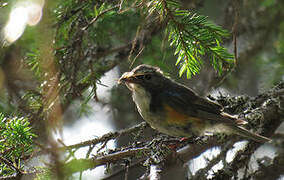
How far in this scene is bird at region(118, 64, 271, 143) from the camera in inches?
142

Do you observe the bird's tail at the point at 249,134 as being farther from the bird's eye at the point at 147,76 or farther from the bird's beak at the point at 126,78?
the bird's beak at the point at 126,78

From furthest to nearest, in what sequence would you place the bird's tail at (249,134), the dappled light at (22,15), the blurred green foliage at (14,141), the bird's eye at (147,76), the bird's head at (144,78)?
the bird's eye at (147,76) → the bird's head at (144,78) → the bird's tail at (249,134) → the blurred green foliage at (14,141) → the dappled light at (22,15)

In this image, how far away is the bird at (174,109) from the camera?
361cm

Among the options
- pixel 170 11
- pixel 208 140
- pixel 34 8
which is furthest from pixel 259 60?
pixel 34 8

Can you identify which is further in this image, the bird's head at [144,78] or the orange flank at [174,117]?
the bird's head at [144,78]

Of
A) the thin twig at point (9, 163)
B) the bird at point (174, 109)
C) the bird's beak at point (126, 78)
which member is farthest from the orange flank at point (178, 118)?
the thin twig at point (9, 163)

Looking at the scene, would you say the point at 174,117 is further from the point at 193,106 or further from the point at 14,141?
the point at 14,141

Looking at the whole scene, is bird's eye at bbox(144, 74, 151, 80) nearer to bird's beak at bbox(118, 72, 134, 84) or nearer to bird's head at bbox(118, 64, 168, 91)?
bird's head at bbox(118, 64, 168, 91)

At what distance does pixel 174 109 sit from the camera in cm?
367

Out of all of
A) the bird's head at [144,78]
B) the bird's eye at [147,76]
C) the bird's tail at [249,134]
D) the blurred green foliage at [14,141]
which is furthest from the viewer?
the bird's eye at [147,76]

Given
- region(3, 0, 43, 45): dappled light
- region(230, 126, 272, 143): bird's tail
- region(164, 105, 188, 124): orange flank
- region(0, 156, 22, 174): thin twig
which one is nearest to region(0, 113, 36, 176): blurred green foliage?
region(0, 156, 22, 174): thin twig

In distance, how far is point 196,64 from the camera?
10.4 feet

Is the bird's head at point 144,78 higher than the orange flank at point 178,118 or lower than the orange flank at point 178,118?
higher

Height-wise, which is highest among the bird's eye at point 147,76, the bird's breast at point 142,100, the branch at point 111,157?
the bird's eye at point 147,76
